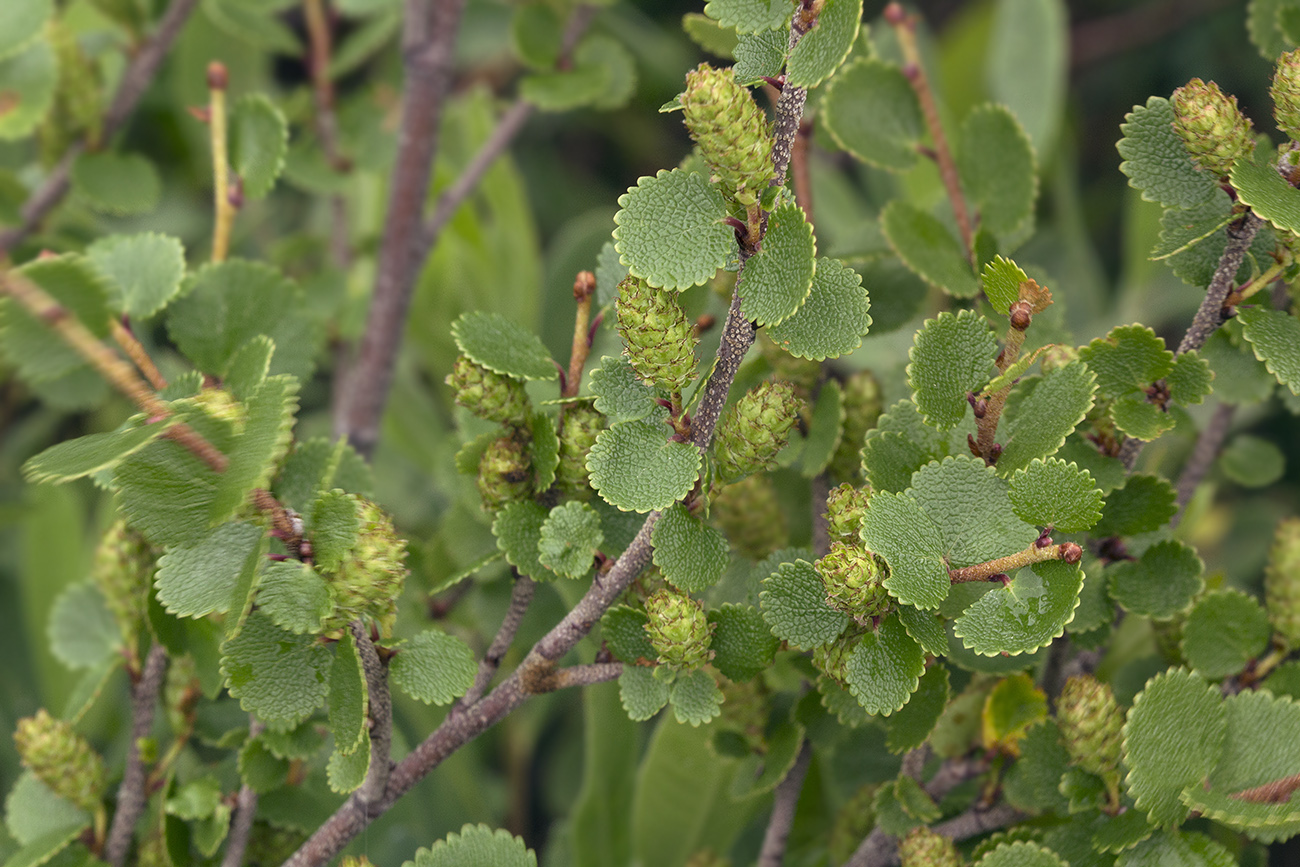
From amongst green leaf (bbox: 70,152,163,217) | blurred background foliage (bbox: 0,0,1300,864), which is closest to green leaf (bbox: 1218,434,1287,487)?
blurred background foliage (bbox: 0,0,1300,864)

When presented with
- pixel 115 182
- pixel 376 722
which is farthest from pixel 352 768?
pixel 115 182

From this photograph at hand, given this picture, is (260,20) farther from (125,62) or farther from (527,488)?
(527,488)

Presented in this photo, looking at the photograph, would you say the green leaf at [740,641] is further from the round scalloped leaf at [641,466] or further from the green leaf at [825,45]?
the green leaf at [825,45]

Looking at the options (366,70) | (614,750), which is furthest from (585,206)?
(614,750)

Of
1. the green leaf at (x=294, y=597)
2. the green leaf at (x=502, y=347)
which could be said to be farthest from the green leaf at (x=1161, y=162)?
the green leaf at (x=294, y=597)

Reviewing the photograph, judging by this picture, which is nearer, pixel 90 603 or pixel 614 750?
pixel 90 603

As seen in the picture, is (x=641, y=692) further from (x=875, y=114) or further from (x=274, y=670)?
(x=875, y=114)
